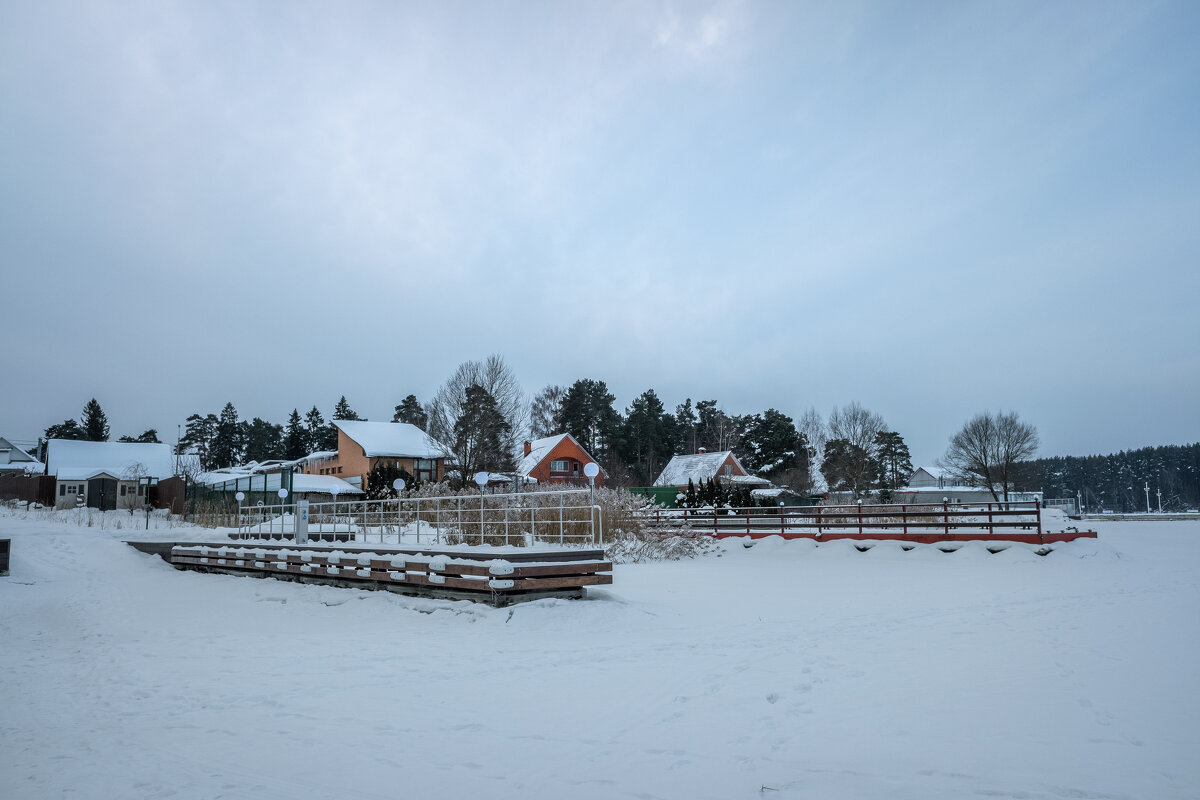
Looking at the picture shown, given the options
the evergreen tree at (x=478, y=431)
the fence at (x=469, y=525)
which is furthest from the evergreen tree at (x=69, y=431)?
the fence at (x=469, y=525)

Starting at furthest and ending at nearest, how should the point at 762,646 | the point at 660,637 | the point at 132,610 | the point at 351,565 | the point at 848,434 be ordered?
the point at 848,434, the point at 351,565, the point at 132,610, the point at 660,637, the point at 762,646

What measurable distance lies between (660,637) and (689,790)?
451 centimetres

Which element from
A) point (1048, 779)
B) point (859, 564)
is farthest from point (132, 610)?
point (859, 564)

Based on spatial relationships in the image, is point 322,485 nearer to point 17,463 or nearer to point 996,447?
point 17,463

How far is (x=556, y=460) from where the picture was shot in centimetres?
5538

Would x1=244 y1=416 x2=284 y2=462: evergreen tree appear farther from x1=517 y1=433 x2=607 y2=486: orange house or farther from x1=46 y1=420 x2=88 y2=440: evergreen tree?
x1=517 y1=433 x2=607 y2=486: orange house

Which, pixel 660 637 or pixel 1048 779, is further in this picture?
pixel 660 637

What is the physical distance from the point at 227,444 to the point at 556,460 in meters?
54.9

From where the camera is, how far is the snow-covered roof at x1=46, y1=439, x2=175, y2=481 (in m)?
45.8

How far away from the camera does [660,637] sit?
822 cm

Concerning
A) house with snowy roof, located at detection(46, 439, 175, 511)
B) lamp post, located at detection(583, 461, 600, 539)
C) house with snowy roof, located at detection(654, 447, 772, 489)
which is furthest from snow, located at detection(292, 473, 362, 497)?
lamp post, located at detection(583, 461, 600, 539)

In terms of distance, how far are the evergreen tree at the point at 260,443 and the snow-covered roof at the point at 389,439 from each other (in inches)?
1580

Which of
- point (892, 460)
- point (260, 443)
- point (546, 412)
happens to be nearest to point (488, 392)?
point (546, 412)

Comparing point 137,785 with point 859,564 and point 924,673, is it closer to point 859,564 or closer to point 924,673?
point 924,673
